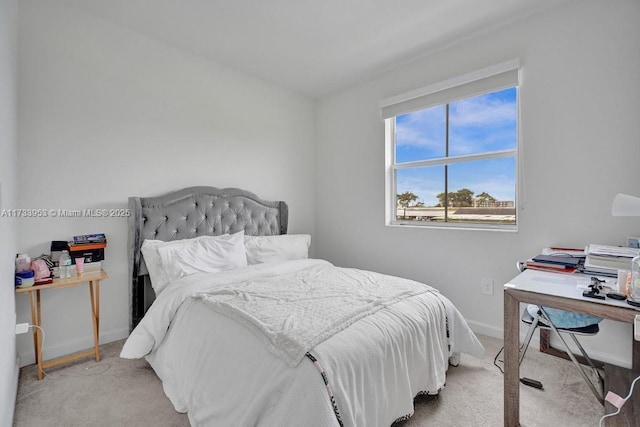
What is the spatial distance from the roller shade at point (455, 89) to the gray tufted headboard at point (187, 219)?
173 centimetres

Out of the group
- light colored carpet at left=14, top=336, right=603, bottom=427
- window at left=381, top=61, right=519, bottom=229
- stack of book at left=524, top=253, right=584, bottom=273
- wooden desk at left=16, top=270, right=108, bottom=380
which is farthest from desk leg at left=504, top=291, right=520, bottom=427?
wooden desk at left=16, top=270, right=108, bottom=380

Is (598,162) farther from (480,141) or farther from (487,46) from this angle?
(487,46)

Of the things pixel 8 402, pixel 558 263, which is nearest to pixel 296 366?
pixel 8 402

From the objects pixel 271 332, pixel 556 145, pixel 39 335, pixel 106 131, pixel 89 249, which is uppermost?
pixel 106 131

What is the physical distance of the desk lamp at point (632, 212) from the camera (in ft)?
4.00

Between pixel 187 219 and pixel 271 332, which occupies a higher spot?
pixel 187 219

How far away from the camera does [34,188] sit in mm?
2121

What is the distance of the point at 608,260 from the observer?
164 cm

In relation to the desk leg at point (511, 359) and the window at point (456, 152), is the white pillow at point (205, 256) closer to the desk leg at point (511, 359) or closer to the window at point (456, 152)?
the window at point (456, 152)

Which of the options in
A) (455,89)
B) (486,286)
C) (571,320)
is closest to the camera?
(571,320)

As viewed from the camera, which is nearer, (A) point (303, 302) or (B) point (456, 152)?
(A) point (303, 302)

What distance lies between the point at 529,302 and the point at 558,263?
57 centimetres

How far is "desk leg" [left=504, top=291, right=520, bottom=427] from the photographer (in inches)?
56.8

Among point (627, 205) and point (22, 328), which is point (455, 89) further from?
point (22, 328)
